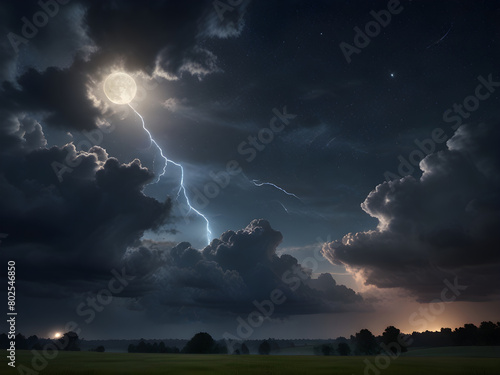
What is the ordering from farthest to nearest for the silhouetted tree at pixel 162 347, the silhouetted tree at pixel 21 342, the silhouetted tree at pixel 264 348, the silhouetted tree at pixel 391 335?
the silhouetted tree at pixel 264 348, the silhouetted tree at pixel 21 342, the silhouetted tree at pixel 162 347, the silhouetted tree at pixel 391 335

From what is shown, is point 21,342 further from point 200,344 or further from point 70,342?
point 200,344

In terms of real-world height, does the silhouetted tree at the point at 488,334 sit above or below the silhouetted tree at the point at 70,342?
below

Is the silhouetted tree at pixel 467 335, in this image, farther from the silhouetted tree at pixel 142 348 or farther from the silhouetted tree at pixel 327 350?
the silhouetted tree at pixel 142 348

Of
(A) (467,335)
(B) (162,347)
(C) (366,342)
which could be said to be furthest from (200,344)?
(A) (467,335)

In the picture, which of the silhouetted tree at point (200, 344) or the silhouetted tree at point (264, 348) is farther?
the silhouetted tree at point (264, 348)

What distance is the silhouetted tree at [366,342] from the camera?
145 meters

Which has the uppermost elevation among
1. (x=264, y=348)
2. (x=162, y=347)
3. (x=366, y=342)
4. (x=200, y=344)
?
(x=162, y=347)

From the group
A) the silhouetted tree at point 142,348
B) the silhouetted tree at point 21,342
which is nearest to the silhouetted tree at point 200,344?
Answer: the silhouetted tree at point 142,348

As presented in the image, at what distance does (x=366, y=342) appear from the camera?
145125mm

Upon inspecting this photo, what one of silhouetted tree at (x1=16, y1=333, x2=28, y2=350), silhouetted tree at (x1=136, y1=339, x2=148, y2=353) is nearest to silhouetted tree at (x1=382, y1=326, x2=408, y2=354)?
silhouetted tree at (x1=136, y1=339, x2=148, y2=353)

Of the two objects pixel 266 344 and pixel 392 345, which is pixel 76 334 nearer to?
pixel 266 344

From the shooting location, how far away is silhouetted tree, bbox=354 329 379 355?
145 m

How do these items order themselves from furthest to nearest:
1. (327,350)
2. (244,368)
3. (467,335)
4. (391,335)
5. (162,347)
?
(327,350) < (162,347) < (467,335) < (391,335) < (244,368)

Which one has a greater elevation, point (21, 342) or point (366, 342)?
point (21, 342)
